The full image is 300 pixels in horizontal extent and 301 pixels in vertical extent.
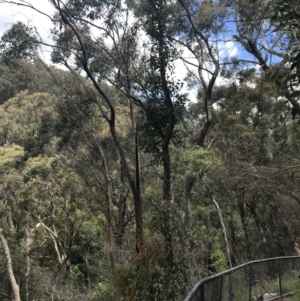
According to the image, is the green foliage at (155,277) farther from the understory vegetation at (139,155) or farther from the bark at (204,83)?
the bark at (204,83)

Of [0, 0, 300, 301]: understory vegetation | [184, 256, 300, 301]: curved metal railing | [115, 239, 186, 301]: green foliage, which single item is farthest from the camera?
[0, 0, 300, 301]: understory vegetation

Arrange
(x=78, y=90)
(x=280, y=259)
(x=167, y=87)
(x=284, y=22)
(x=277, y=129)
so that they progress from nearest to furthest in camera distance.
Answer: (x=284, y=22), (x=280, y=259), (x=167, y=87), (x=78, y=90), (x=277, y=129)

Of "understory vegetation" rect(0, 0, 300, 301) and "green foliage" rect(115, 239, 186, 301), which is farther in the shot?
"understory vegetation" rect(0, 0, 300, 301)

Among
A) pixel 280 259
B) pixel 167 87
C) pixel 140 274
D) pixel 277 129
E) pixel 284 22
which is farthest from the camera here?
pixel 277 129

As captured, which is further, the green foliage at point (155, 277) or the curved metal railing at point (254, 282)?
the green foliage at point (155, 277)

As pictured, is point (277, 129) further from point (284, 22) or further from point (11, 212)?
point (284, 22)

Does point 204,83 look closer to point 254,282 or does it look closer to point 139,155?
point 139,155

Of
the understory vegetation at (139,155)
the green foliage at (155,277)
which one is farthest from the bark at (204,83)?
the green foliage at (155,277)

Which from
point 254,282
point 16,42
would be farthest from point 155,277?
point 16,42

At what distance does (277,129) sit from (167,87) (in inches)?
479

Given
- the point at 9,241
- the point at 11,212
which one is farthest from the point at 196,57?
the point at 9,241

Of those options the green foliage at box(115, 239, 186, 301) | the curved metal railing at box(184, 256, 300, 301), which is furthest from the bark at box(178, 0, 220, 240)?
the green foliage at box(115, 239, 186, 301)

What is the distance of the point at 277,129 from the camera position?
79.2ft

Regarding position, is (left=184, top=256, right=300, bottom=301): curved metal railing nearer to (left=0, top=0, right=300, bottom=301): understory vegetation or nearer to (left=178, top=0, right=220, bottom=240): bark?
(left=0, top=0, right=300, bottom=301): understory vegetation
